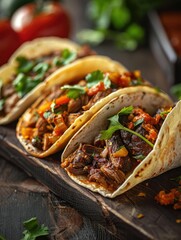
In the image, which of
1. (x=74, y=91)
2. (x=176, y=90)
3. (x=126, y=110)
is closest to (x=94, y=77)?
(x=74, y=91)

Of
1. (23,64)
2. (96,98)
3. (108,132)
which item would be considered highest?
(23,64)

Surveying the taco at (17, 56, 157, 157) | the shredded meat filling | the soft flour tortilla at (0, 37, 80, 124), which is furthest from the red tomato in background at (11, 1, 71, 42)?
the shredded meat filling

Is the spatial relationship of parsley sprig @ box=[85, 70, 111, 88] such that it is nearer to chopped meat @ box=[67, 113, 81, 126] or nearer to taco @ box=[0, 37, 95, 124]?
chopped meat @ box=[67, 113, 81, 126]

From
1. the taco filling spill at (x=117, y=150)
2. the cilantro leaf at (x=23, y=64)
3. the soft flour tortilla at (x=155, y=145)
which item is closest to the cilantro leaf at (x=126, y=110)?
the taco filling spill at (x=117, y=150)

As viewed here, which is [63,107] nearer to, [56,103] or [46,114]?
[56,103]

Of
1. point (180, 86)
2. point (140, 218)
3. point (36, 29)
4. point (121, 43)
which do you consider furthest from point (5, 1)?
point (140, 218)
